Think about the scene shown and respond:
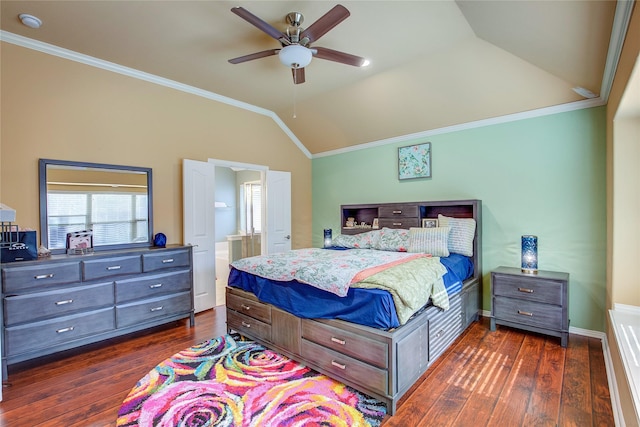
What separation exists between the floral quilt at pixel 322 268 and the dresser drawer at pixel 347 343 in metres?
0.31

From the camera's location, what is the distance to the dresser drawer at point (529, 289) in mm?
2799

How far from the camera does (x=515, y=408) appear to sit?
1.94m

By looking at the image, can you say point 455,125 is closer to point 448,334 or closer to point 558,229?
point 558,229

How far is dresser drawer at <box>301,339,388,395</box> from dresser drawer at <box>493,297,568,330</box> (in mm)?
1872

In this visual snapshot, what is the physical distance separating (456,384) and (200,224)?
335 cm

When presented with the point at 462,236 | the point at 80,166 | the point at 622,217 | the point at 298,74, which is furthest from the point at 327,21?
the point at 80,166

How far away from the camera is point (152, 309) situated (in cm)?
314

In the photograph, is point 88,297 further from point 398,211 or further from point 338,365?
point 398,211

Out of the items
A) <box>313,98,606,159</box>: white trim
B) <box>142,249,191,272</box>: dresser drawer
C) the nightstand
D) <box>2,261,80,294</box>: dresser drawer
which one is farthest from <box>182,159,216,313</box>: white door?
the nightstand

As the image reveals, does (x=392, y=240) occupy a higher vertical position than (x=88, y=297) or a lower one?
higher

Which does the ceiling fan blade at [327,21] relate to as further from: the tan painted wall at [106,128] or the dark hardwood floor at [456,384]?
the dark hardwood floor at [456,384]

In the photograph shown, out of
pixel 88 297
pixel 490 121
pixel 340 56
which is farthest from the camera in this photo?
pixel 490 121

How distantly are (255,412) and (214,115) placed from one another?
3665mm

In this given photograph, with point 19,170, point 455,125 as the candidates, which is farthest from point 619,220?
point 19,170
